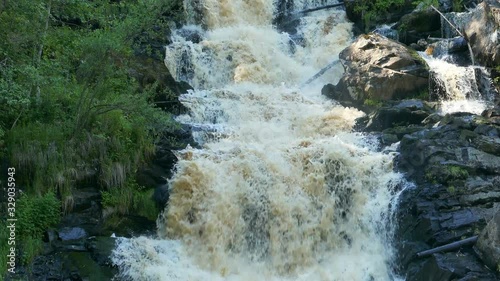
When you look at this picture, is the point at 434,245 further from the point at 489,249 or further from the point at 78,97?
the point at 78,97

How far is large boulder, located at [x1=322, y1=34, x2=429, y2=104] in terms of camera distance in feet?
56.7

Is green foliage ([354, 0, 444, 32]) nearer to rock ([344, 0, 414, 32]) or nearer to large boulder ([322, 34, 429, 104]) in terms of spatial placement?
rock ([344, 0, 414, 32])

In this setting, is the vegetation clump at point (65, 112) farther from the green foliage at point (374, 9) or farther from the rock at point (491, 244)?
the green foliage at point (374, 9)

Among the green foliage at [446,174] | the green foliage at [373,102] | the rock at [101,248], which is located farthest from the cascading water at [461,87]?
the rock at [101,248]

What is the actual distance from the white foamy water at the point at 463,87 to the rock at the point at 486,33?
22.2 inches

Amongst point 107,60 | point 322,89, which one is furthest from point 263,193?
point 322,89

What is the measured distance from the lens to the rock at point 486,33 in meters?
17.7

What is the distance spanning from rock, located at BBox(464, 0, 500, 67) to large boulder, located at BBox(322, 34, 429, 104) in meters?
2.43

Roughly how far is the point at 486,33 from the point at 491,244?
40.3 feet

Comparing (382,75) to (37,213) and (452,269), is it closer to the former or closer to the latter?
(452,269)

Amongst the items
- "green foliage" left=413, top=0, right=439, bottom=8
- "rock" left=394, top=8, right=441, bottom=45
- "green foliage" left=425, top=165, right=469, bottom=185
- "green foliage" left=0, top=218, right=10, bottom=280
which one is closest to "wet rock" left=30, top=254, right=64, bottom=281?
"green foliage" left=0, top=218, right=10, bottom=280

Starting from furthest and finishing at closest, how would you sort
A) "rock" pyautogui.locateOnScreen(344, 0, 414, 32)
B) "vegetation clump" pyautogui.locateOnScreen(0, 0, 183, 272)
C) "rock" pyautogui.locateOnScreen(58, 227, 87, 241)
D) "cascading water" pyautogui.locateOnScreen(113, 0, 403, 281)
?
"rock" pyautogui.locateOnScreen(344, 0, 414, 32) → "cascading water" pyautogui.locateOnScreen(113, 0, 403, 281) → "vegetation clump" pyautogui.locateOnScreen(0, 0, 183, 272) → "rock" pyautogui.locateOnScreen(58, 227, 87, 241)

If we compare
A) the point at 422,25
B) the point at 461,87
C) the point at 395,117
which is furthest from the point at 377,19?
the point at 395,117

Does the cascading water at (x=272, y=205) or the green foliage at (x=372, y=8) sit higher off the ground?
the green foliage at (x=372, y=8)
